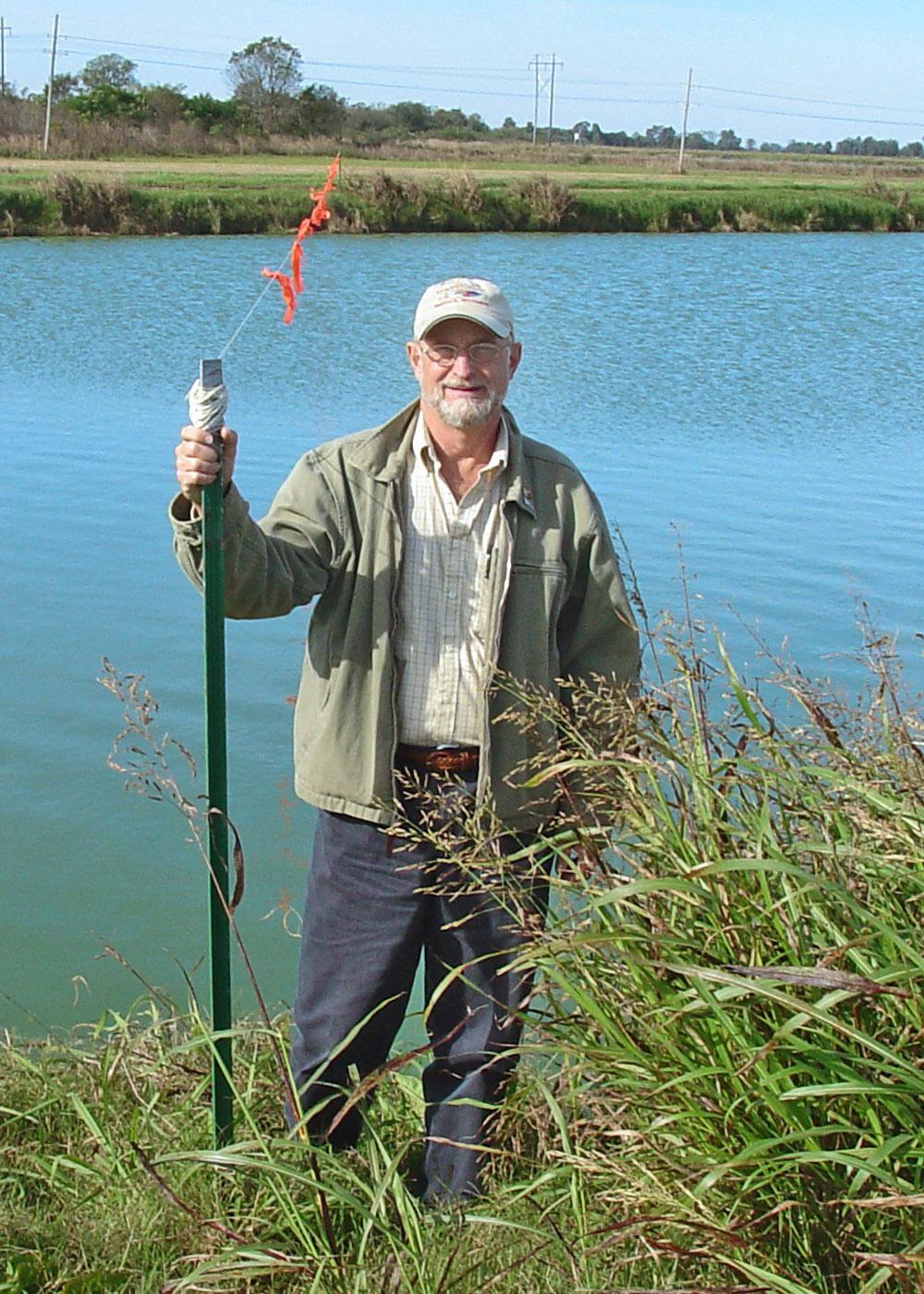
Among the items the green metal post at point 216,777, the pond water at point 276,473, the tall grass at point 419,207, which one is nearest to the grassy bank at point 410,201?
the tall grass at point 419,207

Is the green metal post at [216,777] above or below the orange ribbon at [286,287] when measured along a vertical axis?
below

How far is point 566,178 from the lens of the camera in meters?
41.3

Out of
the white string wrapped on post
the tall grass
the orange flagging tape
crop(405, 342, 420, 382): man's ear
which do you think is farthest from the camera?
the tall grass

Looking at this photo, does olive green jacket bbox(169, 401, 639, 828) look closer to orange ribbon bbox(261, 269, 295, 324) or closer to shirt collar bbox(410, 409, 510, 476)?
shirt collar bbox(410, 409, 510, 476)

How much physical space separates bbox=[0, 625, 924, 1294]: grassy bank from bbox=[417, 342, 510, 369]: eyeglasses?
721 mm

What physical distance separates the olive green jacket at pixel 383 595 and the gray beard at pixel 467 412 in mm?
117

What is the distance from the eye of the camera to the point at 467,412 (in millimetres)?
3139

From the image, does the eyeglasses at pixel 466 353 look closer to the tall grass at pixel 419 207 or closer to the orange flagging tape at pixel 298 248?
the orange flagging tape at pixel 298 248

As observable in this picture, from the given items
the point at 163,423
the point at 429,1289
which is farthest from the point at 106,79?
the point at 429,1289

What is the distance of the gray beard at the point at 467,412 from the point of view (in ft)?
10.3

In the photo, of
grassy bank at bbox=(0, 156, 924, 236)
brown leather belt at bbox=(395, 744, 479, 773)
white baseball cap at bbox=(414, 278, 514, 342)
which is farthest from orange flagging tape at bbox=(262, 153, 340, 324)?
grassy bank at bbox=(0, 156, 924, 236)

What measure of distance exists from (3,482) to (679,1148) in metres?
9.23

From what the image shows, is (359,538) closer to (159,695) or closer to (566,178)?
(159,695)

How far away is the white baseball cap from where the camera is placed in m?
3.12
